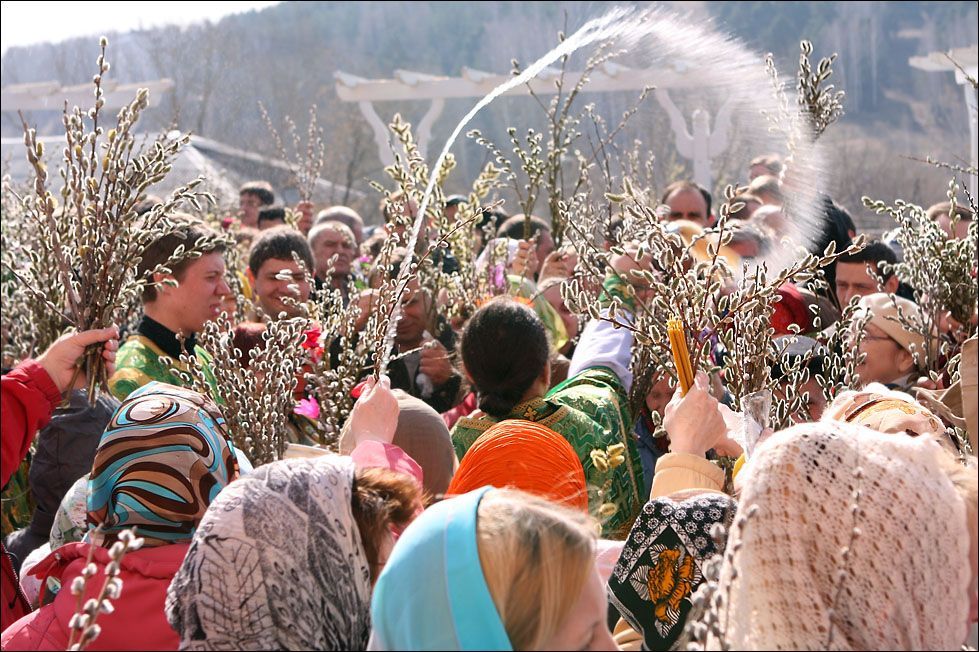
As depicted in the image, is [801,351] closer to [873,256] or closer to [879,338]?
[879,338]

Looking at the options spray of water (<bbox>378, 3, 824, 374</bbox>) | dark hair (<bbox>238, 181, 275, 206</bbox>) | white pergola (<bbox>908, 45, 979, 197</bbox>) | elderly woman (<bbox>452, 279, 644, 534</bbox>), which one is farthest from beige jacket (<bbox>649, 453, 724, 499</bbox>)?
white pergola (<bbox>908, 45, 979, 197</bbox>)

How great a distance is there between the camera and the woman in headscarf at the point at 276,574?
2.05 meters

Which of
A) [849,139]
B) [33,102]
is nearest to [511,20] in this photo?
[849,139]

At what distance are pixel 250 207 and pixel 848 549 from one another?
8.67 m

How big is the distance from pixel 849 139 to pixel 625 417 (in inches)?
2385

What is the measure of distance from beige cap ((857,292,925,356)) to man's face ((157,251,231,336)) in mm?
2216

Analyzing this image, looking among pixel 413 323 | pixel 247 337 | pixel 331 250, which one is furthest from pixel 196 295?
pixel 331 250

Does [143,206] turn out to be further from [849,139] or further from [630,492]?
[849,139]

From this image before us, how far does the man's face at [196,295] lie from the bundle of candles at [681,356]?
181 centimetres

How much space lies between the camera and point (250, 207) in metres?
9.95

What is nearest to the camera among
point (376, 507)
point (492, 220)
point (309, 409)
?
→ point (376, 507)

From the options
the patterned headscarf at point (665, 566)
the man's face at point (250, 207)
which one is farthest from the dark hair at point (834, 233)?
the man's face at point (250, 207)

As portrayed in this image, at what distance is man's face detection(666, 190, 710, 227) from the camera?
6967 mm

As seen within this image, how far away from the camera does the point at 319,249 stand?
663 centimetres
